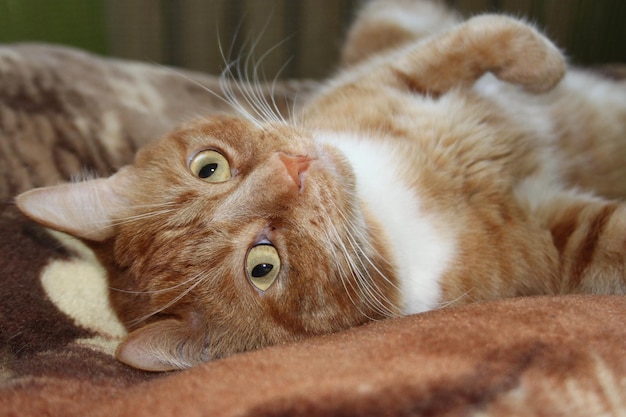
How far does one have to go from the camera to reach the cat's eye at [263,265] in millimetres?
1378

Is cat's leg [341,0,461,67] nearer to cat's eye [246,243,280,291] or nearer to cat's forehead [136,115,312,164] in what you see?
cat's forehead [136,115,312,164]

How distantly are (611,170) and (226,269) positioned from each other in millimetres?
1359

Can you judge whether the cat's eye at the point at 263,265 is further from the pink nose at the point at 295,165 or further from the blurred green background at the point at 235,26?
the blurred green background at the point at 235,26

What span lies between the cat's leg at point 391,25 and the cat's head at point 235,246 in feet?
4.38

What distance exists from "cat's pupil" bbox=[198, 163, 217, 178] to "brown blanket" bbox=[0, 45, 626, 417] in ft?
1.42

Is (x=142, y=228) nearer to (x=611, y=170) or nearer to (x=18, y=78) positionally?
(x=18, y=78)

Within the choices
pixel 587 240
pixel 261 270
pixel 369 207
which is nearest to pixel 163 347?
pixel 261 270

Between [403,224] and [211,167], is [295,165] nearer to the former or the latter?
[211,167]

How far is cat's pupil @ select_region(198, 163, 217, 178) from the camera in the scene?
1528 mm

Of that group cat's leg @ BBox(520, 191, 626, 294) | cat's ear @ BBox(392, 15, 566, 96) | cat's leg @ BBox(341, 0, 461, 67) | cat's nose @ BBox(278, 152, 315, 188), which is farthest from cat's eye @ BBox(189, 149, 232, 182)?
cat's leg @ BBox(341, 0, 461, 67)

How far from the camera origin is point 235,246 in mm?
1405

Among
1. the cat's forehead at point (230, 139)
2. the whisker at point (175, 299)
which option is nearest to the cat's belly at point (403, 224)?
the cat's forehead at point (230, 139)

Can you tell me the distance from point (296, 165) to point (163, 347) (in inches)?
19.8

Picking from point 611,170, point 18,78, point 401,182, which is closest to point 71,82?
point 18,78
